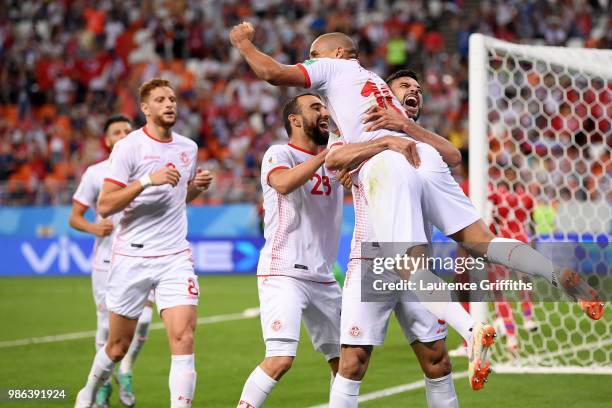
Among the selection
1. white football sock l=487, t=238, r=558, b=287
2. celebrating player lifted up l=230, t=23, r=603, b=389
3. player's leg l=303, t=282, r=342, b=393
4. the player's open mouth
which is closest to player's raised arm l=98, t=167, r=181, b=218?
player's leg l=303, t=282, r=342, b=393

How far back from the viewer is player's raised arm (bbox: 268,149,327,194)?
608 centimetres

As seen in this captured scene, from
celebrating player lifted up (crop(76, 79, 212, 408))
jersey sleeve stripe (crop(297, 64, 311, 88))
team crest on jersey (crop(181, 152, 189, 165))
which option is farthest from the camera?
team crest on jersey (crop(181, 152, 189, 165))

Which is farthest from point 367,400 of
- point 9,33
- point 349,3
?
point 9,33

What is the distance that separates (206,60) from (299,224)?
21719 millimetres

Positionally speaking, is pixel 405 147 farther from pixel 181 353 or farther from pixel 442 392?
pixel 181 353

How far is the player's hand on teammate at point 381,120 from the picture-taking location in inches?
234

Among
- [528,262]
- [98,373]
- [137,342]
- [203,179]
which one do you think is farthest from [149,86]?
[528,262]

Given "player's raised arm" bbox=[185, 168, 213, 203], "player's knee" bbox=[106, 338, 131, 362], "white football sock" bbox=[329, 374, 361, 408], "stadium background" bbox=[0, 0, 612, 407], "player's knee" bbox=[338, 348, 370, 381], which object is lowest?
"white football sock" bbox=[329, 374, 361, 408]

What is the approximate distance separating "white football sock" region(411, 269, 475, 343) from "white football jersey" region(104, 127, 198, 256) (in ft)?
8.06

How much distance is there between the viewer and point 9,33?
29.6m

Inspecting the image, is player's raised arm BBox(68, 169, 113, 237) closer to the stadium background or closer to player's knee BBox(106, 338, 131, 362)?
player's knee BBox(106, 338, 131, 362)

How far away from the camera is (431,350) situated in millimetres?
6098

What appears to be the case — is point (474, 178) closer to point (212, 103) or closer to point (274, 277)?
point (274, 277)

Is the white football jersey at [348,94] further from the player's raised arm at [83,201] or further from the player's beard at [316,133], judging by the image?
the player's raised arm at [83,201]
